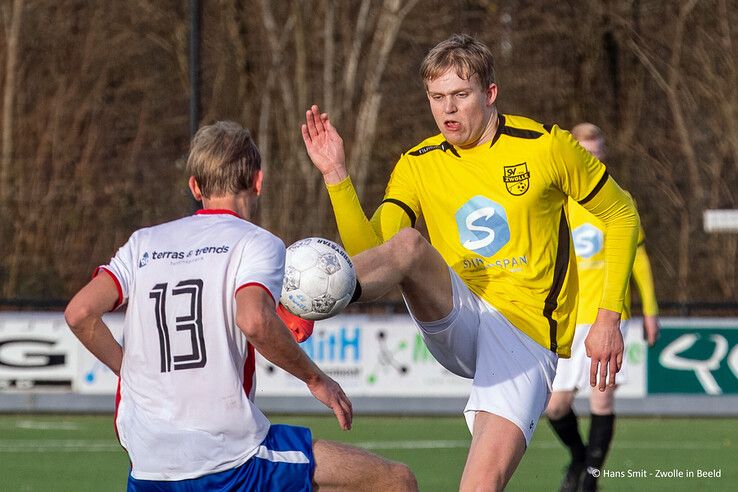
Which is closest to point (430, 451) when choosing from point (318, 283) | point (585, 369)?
point (585, 369)

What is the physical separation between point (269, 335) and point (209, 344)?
0.22 metres

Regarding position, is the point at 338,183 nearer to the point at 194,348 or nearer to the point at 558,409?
the point at 194,348

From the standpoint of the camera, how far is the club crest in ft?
17.2

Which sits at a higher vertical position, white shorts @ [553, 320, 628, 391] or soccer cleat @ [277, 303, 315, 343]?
soccer cleat @ [277, 303, 315, 343]

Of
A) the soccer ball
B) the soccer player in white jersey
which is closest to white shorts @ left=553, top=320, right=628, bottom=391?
the soccer ball

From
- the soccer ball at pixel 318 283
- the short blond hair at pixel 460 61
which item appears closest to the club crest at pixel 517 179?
the short blond hair at pixel 460 61

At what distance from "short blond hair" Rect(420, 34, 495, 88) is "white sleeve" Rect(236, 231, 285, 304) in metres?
1.39

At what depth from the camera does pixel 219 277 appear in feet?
13.2

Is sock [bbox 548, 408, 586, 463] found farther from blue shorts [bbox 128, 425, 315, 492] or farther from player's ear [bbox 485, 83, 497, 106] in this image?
blue shorts [bbox 128, 425, 315, 492]

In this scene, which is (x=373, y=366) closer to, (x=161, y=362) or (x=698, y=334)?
(x=698, y=334)

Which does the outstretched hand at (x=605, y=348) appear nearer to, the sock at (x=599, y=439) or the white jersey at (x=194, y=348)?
the white jersey at (x=194, y=348)

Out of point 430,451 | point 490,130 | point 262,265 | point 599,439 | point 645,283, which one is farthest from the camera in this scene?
point 430,451

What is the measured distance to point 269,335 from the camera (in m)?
3.91

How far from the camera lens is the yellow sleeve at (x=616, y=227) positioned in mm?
5262
